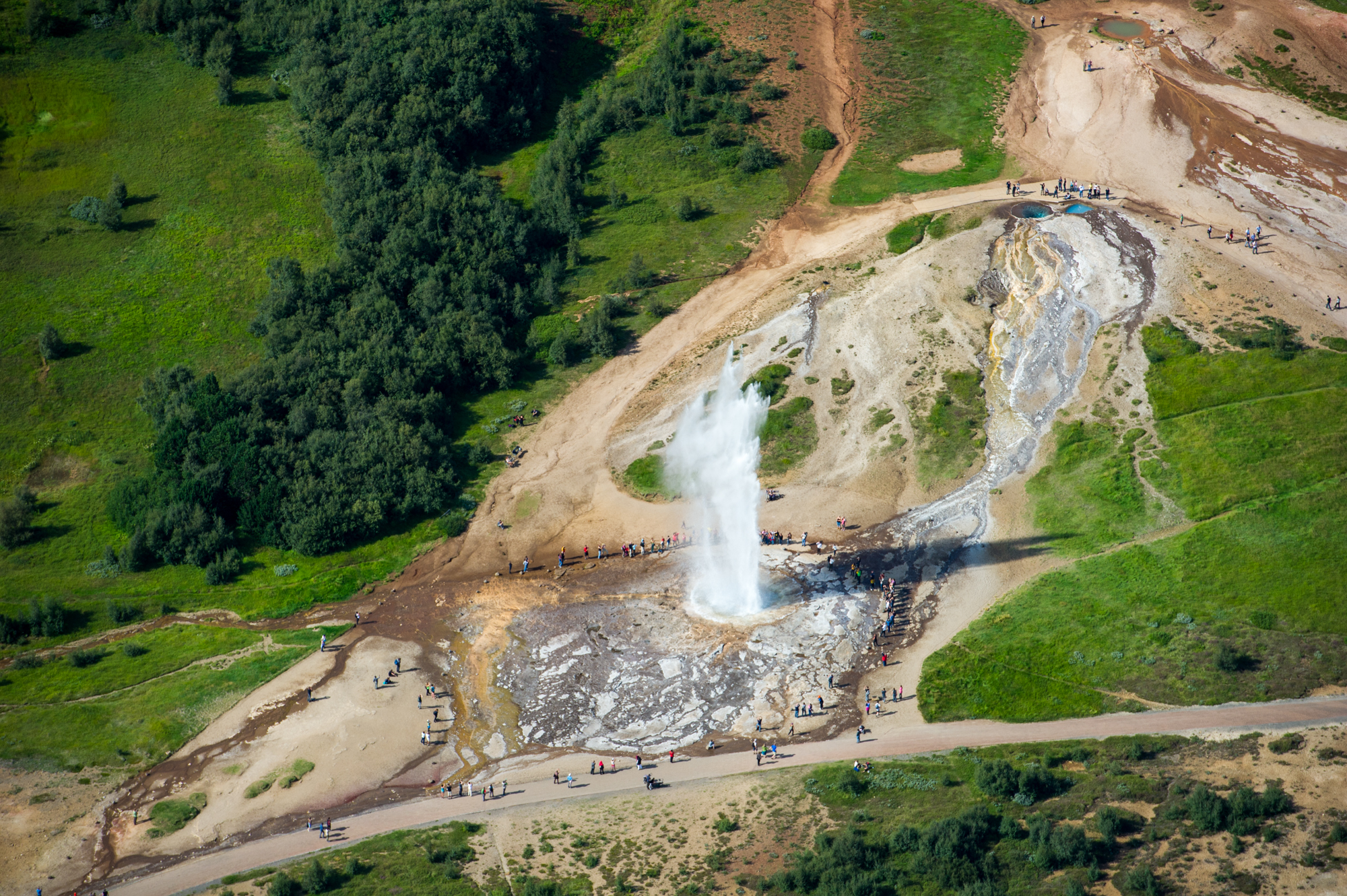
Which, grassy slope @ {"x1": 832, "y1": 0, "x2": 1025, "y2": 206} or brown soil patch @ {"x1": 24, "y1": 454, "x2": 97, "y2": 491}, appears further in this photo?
grassy slope @ {"x1": 832, "y1": 0, "x2": 1025, "y2": 206}

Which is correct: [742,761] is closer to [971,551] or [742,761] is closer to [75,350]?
[971,551]

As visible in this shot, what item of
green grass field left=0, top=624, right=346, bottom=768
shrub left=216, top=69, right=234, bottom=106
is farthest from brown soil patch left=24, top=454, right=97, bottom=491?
shrub left=216, top=69, right=234, bottom=106

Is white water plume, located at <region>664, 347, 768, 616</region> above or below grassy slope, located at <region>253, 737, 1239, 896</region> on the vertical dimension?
above

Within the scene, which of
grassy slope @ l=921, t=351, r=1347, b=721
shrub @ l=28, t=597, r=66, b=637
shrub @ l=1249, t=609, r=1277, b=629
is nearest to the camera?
grassy slope @ l=921, t=351, r=1347, b=721

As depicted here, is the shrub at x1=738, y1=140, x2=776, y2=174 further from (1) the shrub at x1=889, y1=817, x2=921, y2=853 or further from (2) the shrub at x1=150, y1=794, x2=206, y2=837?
(2) the shrub at x1=150, y1=794, x2=206, y2=837

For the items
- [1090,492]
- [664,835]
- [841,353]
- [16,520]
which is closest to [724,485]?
[841,353]
